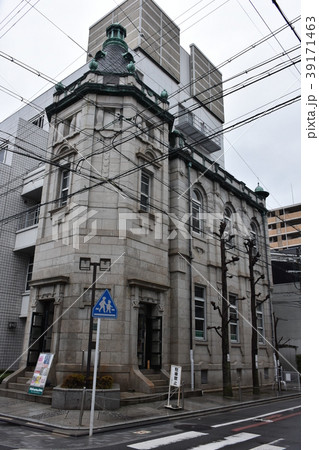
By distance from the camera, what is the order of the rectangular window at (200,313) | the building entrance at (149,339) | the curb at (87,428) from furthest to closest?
the rectangular window at (200,313) < the building entrance at (149,339) < the curb at (87,428)

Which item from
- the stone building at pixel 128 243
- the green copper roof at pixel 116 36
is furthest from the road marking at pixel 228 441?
the green copper roof at pixel 116 36

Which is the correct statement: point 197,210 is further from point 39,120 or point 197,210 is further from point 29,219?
point 39,120

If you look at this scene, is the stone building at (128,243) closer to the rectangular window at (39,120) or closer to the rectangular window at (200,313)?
the rectangular window at (200,313)

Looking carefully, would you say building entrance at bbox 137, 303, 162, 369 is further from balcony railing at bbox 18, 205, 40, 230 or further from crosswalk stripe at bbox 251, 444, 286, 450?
balcony railing at bbox 18, 205, 40, 230

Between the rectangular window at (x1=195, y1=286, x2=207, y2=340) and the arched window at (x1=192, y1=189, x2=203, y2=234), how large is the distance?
3.75 meters

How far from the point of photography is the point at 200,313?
20.8m

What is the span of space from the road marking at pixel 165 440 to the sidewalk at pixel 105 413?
69.6 inches

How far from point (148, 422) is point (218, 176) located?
1749 cm

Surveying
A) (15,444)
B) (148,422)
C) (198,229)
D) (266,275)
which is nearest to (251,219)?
(266,275)

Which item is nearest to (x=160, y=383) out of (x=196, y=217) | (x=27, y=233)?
(x=196, y=217)

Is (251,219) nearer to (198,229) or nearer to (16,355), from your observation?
(198,229)

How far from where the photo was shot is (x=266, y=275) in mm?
29000

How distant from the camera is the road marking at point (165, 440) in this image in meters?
8.04

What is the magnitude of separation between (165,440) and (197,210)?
51.8 ft
